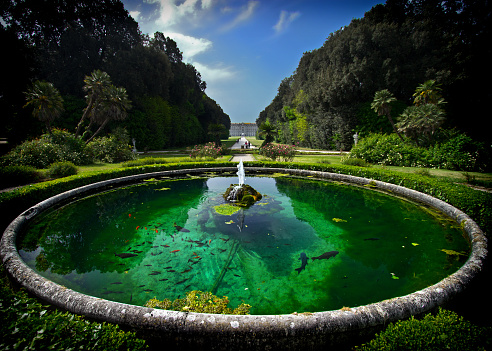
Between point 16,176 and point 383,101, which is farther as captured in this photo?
point 383,101

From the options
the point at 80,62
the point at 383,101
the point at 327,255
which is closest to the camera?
the point at 327,255

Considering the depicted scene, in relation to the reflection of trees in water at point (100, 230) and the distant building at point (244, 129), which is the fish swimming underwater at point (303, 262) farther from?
the distant building at point (244, 129)

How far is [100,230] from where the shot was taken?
23.1 feet

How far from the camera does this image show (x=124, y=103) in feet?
84.8

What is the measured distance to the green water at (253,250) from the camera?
430 cm

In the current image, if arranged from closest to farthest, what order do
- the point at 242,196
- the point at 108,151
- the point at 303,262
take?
1. the point at 303,262
2. the point at 242,196
3. the point at 108,151

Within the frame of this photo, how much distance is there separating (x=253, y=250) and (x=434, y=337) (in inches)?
152

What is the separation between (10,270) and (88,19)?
36.6 metres

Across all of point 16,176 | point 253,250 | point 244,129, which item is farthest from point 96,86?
point 244,129

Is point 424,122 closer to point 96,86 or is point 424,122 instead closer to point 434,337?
point 434,337

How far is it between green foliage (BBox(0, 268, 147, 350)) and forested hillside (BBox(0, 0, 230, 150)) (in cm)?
2732

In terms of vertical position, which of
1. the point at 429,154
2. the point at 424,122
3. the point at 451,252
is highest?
the point at 424,122

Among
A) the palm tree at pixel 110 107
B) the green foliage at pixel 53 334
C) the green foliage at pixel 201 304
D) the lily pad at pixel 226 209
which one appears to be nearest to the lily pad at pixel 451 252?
Result: the green foliage at pixel 201 304

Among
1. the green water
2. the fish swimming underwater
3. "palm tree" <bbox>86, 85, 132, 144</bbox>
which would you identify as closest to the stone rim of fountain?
the green water
